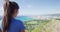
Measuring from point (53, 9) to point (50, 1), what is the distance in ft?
0.31

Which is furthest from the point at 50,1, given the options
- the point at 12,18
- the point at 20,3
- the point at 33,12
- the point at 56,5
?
the point at 12,18

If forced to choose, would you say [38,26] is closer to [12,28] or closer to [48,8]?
[48,8]

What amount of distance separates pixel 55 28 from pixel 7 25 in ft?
2.16

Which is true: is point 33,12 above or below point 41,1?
below

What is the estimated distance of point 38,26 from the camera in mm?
1647

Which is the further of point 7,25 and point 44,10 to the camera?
point 44,10

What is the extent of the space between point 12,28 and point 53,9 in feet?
2.04

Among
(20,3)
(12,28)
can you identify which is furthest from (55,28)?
(12,28)

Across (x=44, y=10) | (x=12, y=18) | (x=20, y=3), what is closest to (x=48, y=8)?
(x=44, y=10)

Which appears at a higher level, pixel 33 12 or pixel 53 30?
pixel 33 12

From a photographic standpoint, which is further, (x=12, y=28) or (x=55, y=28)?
(x=55, y=28)

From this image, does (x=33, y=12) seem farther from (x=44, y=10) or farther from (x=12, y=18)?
(x=12, y=18)

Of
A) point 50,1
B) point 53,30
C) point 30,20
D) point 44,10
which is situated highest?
point 50,1

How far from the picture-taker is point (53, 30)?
164cm
